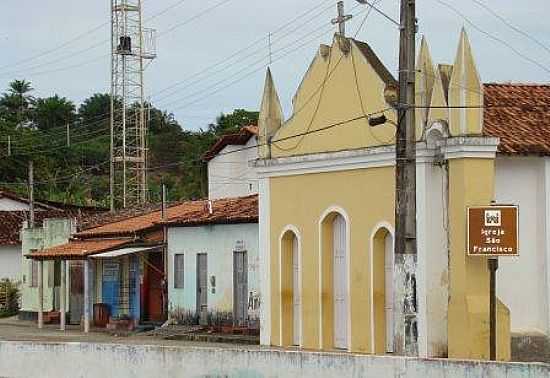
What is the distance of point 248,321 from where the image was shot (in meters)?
28.2

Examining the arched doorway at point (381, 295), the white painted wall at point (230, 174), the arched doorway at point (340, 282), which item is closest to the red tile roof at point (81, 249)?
the arched doorway at point (340, 282)

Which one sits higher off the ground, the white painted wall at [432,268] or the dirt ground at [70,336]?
the white painted wall at [432,268]

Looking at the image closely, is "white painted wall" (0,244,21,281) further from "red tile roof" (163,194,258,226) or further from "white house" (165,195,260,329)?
"white house" (165,195,260,329)

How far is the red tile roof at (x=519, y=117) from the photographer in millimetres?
21422

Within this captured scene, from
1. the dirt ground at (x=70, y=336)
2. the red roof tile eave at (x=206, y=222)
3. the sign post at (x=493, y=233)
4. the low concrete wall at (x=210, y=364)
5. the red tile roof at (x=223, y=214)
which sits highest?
the red tile roof at (x=223, y=214)

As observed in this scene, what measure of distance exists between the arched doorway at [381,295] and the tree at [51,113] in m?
60.8

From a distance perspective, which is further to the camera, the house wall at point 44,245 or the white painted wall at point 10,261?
the white painted wall at point 10,261

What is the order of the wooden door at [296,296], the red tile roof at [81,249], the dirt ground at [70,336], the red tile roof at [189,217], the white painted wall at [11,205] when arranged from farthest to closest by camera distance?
1. the white painted wall at [11,205]
2. the red tile roof at [81,249]
3. the red tile roof at [189,217]
4. the dirt ground at [70,336]
5. the wooden door at [296,296]

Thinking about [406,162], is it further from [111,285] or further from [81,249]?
[111,285]

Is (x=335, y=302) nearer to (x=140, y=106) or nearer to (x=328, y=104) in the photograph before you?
(x=328, y=104)

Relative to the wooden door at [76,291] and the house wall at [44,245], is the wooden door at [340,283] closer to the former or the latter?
the wooden door at [76,291]

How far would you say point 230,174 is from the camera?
4972 cm

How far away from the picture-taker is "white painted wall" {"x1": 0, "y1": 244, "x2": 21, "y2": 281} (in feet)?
151

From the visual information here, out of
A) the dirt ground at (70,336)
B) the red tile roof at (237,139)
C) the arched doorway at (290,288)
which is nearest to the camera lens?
the arched doorway at (290,288)
